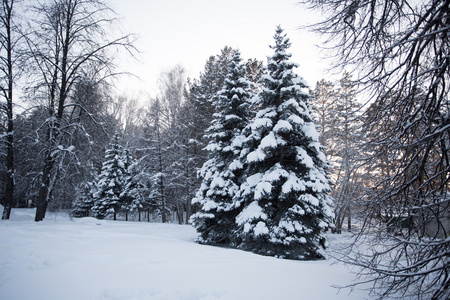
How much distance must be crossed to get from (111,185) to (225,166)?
56.7 feet

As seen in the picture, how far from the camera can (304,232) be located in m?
8.49

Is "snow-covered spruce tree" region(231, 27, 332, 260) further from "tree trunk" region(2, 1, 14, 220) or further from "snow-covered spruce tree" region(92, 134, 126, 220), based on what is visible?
"snow-covered spruce tree" region(92, 134, 126, 220)

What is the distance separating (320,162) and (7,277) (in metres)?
9.73

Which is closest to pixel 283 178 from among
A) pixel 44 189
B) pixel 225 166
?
pixel 225 166

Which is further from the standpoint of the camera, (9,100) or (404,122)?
(9,100)

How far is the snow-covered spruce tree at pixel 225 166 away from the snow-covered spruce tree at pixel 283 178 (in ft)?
3.34

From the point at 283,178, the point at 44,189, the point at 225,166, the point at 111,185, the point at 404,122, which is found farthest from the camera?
the point at 111,185

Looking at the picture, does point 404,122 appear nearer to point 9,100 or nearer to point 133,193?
point 9,100

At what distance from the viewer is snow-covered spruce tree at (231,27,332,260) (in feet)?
27.9

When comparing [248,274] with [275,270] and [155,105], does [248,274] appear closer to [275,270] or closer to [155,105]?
[275,270]

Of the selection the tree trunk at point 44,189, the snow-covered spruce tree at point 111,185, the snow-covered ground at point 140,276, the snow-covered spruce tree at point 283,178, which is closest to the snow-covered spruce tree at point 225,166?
the snow-covered spruce tree at point 283,178

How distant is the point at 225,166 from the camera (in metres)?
11.4

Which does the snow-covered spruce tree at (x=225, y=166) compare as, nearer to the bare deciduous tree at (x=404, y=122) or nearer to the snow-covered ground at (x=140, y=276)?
the snow-covered ground at (x=140, y=276)

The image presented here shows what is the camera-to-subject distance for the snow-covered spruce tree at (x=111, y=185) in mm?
24281
